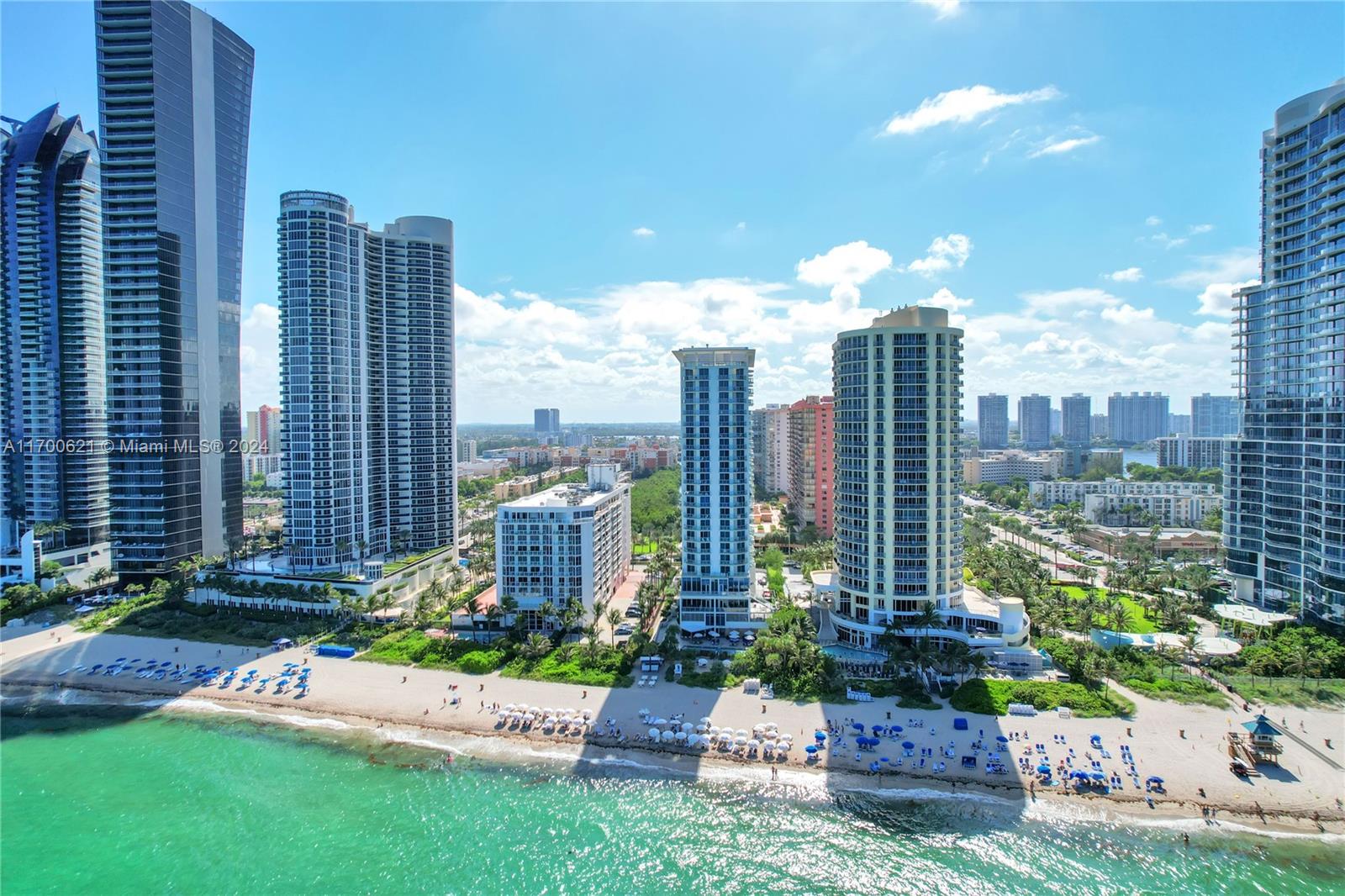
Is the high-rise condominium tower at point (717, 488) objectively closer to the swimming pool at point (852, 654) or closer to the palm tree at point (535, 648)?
the swimming pool at point (852, 654)

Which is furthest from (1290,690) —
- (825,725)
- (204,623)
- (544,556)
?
(204,623)

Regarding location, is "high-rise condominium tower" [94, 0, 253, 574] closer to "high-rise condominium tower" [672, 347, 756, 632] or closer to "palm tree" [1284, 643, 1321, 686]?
"high-rise condominium tower" [672, 347, 756, 632]

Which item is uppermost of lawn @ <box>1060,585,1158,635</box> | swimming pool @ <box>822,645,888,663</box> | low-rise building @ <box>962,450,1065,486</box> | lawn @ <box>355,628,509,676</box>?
low-rise building @ <box>962,450,1065,486</box>

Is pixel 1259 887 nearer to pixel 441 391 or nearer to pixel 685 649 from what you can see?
pixel 685 649

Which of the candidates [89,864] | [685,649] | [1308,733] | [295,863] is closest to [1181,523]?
[1308,733]

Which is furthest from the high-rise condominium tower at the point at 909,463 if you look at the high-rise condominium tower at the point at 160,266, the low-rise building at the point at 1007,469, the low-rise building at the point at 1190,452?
the low-rise building at the point at 1190,452

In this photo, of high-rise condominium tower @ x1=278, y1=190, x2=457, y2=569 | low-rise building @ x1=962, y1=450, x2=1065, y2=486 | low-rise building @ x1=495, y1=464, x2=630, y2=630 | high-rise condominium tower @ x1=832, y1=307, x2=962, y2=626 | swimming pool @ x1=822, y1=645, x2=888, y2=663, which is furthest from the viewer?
low-rise building @ x1=962, y1=450, x2=1065, y2=486

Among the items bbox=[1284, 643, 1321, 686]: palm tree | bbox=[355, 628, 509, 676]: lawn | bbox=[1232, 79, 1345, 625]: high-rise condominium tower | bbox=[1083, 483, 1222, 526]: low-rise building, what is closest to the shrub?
bbox=[355, 628, 509, 676]: lawn

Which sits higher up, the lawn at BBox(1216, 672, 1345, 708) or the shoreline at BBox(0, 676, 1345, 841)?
the lawn at BBox(1216, 672, 1345, 708)
